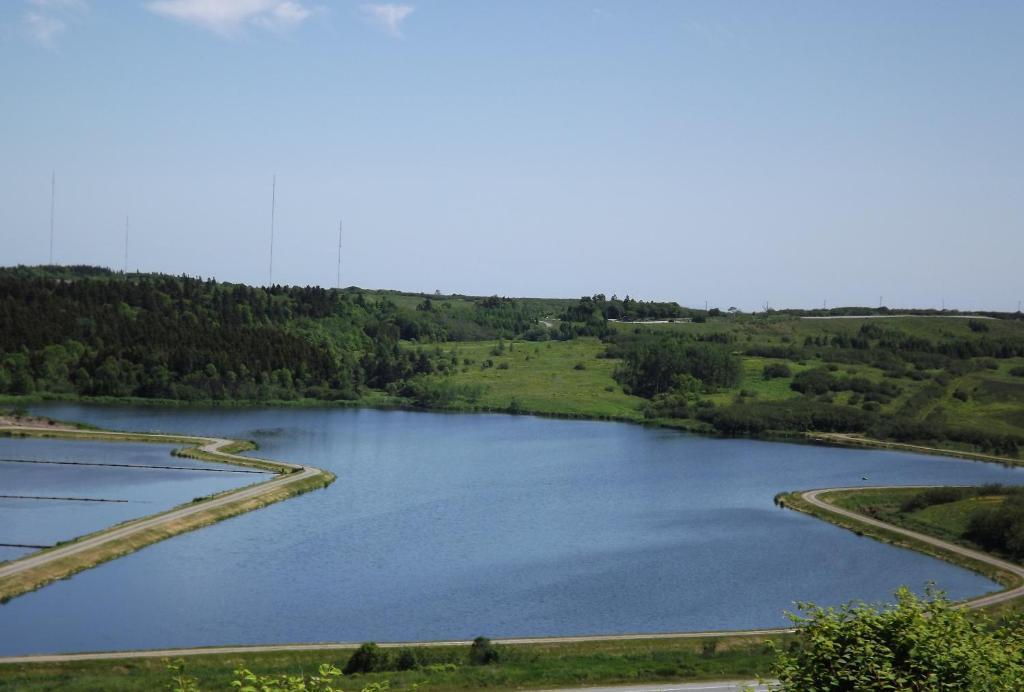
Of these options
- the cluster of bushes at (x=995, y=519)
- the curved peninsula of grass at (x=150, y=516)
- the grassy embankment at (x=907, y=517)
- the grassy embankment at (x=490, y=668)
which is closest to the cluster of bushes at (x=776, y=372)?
the grassy embankment at (x=907, y=517)

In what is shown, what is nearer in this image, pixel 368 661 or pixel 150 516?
pixel 368 661

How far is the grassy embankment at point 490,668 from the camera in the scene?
4675 centimetres

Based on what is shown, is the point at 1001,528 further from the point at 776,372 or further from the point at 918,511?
the point at 776,372

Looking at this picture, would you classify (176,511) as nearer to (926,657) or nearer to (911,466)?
(926,657)

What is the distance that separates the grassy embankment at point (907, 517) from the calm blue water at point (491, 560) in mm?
1963

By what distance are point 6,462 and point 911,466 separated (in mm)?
100356

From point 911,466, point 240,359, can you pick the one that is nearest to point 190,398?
point 240,359

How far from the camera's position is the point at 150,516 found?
8475 centimetres

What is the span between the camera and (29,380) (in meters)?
172

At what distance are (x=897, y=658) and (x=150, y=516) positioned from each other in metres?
68.2

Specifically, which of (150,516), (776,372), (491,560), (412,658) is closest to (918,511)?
(491,560)

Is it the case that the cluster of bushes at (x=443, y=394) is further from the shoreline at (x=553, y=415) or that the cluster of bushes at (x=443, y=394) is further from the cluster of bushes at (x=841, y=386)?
the cluster of bushes at (x=841, y=386)

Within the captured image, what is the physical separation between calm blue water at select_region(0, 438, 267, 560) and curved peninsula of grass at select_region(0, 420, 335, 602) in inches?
84.7

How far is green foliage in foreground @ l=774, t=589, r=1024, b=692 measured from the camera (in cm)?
2581
